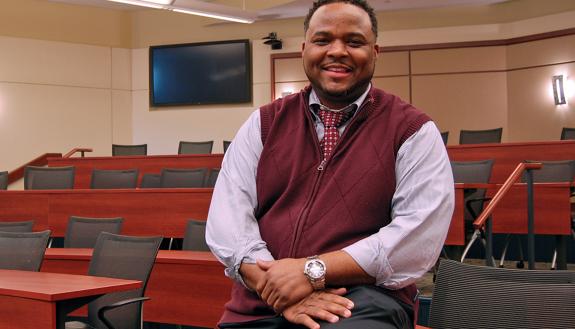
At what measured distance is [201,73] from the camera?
1223 cm

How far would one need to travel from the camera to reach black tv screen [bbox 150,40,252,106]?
12.1m

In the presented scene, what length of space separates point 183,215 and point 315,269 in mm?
4709

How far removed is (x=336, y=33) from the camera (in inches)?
66.9

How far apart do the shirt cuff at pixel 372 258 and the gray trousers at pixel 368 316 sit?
39mm

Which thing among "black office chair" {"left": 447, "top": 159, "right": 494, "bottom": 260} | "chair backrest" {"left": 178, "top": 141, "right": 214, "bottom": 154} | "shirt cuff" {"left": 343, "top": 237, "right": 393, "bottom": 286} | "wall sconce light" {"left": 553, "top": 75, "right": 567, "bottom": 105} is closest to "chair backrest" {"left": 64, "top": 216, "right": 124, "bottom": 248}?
"black office chair" {"left": 447, "top": 159, "right": 494, "bottom": 260}

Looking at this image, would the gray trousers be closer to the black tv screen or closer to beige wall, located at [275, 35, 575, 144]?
beige wall, located at [275, 35, 575, 144]

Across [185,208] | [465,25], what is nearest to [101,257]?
[185,208]

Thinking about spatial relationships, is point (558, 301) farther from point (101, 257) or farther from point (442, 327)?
point (101, 257)

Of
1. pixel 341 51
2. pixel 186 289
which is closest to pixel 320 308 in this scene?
pixel 341 51

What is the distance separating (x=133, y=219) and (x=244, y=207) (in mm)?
4829

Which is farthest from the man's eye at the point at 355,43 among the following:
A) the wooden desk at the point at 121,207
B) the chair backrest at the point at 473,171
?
the chair backrest at the point at 473,171

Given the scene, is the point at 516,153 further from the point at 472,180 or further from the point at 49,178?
the point at 49,178

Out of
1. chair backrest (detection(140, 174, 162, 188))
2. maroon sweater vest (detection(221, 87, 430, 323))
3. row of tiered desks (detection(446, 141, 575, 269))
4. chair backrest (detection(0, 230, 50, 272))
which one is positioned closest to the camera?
maroon sweater vest (detection(221, 87, 430, 323))

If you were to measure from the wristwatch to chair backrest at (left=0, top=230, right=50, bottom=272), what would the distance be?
297 cm
